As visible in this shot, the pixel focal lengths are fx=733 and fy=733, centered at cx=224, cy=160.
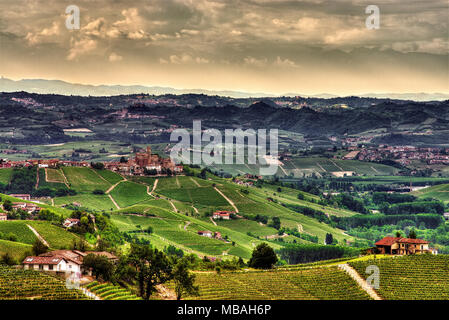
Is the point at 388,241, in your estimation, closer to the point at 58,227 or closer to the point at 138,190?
the point at 58,227

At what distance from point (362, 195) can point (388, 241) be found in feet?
383

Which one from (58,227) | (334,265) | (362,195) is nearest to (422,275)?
(334,265)

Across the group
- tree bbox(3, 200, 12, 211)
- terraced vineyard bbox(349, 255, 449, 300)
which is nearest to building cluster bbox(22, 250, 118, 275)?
terraced vineyard bbox(349, 255, 449, 300)

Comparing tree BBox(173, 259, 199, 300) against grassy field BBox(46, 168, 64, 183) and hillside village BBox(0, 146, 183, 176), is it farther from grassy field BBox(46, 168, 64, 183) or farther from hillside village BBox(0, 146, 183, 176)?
hillside village BBox(0, 146, 183, 176)

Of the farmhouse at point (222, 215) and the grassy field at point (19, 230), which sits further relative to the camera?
the farmhouse at point (222, 215)

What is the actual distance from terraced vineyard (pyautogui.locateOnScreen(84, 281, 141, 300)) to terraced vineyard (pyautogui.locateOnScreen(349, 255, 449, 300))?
53.5 ft

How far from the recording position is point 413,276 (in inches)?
2004

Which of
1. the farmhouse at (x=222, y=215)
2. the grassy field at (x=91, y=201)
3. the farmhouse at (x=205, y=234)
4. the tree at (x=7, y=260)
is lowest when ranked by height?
the farmhouse at (x=222, y=215)

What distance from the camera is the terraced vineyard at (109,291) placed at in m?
41.2

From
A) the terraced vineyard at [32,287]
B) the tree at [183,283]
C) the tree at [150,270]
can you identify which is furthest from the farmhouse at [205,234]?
the terraced vineyard at [32,287]

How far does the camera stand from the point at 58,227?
230 ft

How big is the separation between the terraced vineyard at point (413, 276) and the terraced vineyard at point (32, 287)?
20.1 metres

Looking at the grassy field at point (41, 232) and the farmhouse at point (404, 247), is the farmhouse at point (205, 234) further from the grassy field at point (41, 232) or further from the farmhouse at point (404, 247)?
the farmhouse at point (404, 247)

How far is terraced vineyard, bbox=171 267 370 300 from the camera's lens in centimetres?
4494
